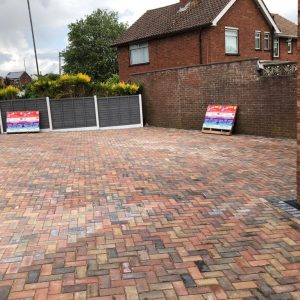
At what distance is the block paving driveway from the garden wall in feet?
28.7

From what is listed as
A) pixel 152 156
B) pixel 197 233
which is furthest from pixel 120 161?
pixel 197 233

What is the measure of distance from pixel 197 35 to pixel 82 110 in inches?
318

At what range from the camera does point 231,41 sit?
67.1ft

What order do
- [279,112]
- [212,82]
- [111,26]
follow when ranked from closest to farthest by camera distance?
[279,112]
[212,82]
[111,26]

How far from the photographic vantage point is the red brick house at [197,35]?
19297mm

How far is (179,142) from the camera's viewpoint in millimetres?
11977

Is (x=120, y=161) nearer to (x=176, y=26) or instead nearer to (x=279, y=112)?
(x=279, y=112)

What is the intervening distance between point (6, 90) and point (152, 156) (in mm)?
11615

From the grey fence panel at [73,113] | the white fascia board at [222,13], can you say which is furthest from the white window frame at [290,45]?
the grey fence panel at [73,113]

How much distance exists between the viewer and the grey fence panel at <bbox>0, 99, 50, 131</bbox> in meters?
17.1

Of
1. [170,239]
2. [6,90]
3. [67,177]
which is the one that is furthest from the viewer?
[6,90]

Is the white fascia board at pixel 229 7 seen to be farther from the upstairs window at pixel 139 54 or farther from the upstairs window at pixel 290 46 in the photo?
the upstairs window at pixel 139 54

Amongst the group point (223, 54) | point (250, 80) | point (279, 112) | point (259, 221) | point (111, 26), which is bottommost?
point (259, 221)

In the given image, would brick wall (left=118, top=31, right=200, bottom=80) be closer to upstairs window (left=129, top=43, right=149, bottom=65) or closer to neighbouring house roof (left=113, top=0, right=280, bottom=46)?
upstairs window (left=129, top=43, right=149, bottom=65)
